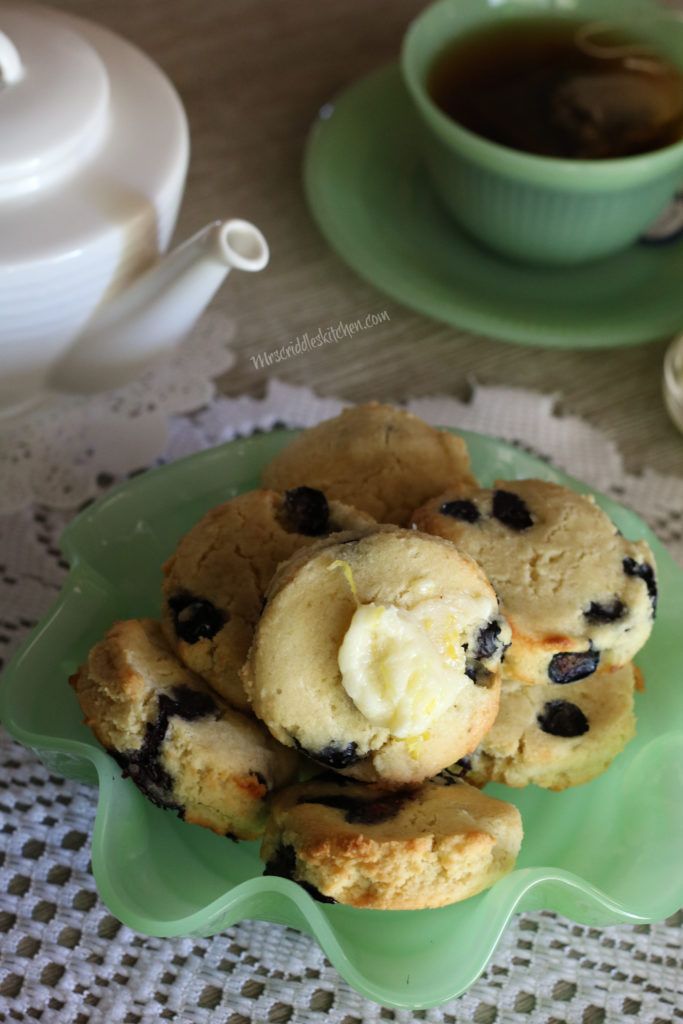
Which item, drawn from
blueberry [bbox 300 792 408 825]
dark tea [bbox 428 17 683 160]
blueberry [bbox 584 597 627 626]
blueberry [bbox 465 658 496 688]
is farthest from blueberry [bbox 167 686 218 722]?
dark tea [bbox 428 17 683 160]

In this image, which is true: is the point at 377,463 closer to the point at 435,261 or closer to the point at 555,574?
the point at 555,574

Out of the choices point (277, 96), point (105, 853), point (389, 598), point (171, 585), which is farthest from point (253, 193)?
point (105, 853)

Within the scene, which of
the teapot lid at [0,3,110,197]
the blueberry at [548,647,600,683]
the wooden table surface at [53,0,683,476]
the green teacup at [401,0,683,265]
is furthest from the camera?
the wooden table surface at [53,0,683,476]

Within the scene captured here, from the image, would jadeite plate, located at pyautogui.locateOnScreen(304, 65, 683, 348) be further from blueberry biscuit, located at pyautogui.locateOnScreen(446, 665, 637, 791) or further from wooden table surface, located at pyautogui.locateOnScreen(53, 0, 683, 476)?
blueberry biscuit, located at pyautogui.locateOnScreen(446, 665, 637, 791)

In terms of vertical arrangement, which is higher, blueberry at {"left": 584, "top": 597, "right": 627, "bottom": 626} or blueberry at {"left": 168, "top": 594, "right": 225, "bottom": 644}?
blueberry at {"left": 168, "top": 594, "right": 225, "bottom": 644}

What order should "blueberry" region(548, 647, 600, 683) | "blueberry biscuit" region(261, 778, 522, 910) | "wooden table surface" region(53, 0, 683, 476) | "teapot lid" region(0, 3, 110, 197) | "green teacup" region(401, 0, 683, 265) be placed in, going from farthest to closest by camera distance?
"wooden table surface" region(53, 0, 683, 476)
"green teacup" region(401, 0, 683, 265)
"teapot lid" region(0, 3, 110, 197)
"blueberry" region(548, 647, 600, 683)
"blueberry biscuit" region(261, 778, 522, 910)

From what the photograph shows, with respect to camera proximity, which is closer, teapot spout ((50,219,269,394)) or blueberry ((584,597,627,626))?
blueberry ((584,597,627,626))
